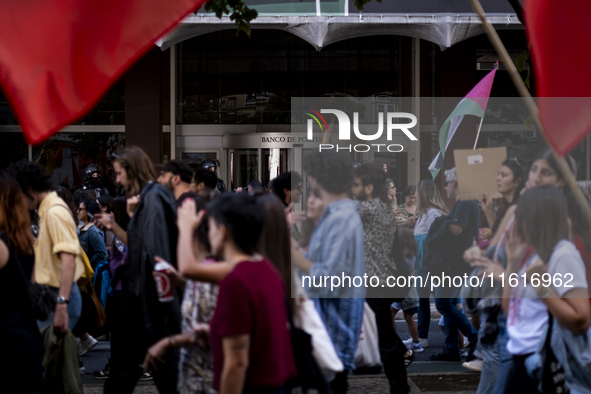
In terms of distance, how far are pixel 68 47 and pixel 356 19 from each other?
10.1 meters

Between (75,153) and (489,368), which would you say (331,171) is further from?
(75,153)

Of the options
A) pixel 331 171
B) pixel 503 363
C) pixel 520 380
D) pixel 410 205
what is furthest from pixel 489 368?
pixel 410 205

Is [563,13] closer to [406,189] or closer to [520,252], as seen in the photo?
[520,252]

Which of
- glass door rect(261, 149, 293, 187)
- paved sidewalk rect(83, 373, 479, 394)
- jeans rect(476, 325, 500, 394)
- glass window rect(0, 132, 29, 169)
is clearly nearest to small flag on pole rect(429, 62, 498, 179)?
paved sidewalk rect(83, 373, 479, 394)

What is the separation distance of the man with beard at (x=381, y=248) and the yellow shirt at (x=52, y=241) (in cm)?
196

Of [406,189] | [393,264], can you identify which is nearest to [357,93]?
[406,189]

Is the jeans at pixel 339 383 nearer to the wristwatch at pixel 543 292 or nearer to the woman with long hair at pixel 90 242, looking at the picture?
the wristwatch at pixel 543 292

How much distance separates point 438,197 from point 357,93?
8.95 m

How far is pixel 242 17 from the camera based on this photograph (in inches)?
246

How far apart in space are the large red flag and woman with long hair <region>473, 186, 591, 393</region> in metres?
2.11

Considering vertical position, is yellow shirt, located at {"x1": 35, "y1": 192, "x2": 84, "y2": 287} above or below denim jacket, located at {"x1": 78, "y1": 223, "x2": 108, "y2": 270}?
above

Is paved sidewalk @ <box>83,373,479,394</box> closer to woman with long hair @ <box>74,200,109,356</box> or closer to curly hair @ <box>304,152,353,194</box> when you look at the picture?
woman with long hair @ <box>74,200,109,356</box>

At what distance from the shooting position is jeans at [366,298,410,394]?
5.38 meters

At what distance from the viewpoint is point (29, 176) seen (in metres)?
5.21
